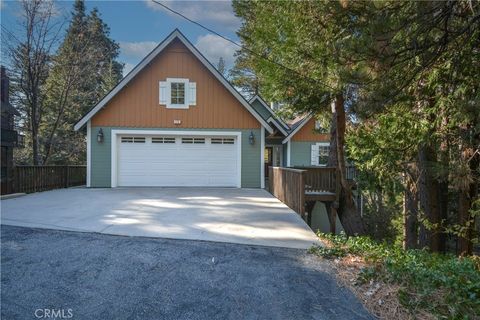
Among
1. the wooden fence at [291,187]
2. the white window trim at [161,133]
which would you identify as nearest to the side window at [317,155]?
the white window trim at [161,133]

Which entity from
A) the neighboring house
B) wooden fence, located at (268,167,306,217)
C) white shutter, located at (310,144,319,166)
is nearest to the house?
the neighboring house

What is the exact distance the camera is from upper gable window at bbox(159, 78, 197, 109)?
40.3ft

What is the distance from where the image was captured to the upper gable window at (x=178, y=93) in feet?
40.3

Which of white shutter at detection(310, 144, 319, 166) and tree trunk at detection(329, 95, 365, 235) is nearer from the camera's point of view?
tree trunk at detection(329, 95, 365, 235)

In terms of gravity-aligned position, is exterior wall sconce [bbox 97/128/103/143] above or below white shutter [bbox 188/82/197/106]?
below

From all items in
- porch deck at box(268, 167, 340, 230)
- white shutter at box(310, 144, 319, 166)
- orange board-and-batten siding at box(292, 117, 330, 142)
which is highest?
orange board-and-batten siding at box(292, 117, 330, 142)

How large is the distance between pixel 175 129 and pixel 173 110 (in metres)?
0.76

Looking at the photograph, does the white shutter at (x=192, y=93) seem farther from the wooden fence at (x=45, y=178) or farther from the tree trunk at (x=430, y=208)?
the tree trunk at (x=430, y=208)

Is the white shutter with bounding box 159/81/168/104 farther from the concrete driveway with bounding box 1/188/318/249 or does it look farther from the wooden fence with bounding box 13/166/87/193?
the wooden fence with bounding box 13/166/87/193

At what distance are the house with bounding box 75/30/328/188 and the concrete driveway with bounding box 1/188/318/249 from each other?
318 centimetres

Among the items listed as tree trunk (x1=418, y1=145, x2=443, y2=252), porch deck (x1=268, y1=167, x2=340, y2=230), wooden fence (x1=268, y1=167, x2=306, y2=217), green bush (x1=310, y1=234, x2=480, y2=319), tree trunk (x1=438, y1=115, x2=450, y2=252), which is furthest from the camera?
porch deck (x1=268, y1=167, x2=340, y2=230)

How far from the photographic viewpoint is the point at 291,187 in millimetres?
7969

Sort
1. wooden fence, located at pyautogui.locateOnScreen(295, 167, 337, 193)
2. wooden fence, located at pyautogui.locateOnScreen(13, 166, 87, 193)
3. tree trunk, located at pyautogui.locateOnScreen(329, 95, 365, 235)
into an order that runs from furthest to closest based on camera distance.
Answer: wooden fence, located at pyautogui.locateOnScreen(13, 166, 87, 193), wooden fence, located at pyautogui.locateOnScreen(295, 167, 337, 193), tree trunk, located at pyautogui.locateOnScreen(329, 95, 365, 235)

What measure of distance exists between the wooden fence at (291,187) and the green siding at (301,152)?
7783 mm
